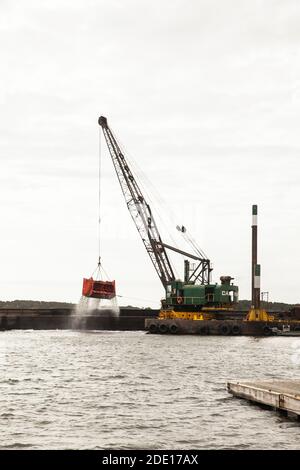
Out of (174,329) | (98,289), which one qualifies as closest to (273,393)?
(174,329)

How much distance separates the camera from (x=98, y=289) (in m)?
121

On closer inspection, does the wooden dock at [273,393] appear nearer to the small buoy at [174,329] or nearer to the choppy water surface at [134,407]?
the choppy water surface at [134,407]

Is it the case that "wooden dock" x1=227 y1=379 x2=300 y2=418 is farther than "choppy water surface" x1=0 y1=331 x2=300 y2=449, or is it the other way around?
"wooden dock" x1=227 y1=379 x2=300 y2=418

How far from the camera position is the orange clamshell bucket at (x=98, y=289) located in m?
120

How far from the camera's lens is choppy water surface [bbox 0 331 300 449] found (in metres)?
25.9

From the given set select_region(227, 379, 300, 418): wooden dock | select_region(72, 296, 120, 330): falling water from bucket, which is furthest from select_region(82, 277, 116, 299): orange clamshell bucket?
select_region(227, 379, 300, 418): wooden dock

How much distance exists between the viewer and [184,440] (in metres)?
25.9

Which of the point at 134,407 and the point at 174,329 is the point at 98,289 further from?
the point at 134,407

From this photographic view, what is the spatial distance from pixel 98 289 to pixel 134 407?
8780cm

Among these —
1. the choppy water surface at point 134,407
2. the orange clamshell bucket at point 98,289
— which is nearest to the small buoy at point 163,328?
the orange clamshell bucket at point 98,289

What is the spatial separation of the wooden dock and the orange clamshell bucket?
273ft

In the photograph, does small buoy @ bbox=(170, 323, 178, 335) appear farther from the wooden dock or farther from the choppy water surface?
the wooden dock

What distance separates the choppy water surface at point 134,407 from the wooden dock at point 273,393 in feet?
1.59
